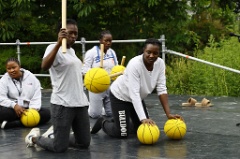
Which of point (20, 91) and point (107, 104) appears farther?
point (107, 104)

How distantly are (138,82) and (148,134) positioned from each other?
2.43 ft

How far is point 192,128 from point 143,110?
4.95 feet

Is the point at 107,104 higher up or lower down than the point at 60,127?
lower down

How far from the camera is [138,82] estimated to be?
7938mm

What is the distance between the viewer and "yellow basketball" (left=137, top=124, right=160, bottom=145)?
7.76 m

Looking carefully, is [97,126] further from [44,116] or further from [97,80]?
[44,116]

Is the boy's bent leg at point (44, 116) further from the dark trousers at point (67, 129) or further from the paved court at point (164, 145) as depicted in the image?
the dark trousers at point (67, 129)

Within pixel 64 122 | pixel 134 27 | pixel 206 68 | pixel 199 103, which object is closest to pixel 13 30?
pixel 134 27

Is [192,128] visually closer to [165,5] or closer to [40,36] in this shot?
Answer: [165,5]

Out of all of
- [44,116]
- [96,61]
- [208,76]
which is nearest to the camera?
[44,116]

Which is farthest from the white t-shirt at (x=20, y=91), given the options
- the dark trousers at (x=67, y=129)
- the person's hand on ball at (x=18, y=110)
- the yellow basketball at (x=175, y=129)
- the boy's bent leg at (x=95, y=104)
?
the yellow basketball at (x=175, y=129)

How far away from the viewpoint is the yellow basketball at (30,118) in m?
9.52

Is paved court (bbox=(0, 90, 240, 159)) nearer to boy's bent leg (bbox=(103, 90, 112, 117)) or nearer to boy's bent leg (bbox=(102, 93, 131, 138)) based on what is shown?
boy's bent leg (bbox=(102, 93, 131, 138))

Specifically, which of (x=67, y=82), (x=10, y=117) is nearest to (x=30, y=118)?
(x=10, y=117)
